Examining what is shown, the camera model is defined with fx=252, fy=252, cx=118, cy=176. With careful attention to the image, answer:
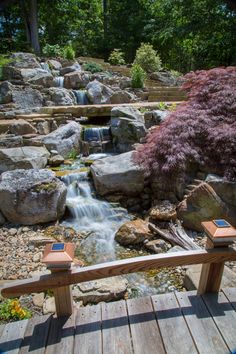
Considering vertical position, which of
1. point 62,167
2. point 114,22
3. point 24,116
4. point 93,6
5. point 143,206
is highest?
point 93,6

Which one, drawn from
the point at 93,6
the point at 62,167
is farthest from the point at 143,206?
the point at 93,6

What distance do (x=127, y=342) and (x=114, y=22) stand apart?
58.5 feet

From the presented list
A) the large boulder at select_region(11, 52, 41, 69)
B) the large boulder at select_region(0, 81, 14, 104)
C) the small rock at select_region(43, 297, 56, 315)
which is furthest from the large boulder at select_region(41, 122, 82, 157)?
the large boulder at select_region(11, 52, 41, 69)

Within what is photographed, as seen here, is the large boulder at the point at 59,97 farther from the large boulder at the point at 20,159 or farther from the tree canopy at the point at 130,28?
the tree canopy at the point at 130,28

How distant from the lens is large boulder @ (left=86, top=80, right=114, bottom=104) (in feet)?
28.6

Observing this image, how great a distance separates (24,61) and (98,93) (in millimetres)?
3601

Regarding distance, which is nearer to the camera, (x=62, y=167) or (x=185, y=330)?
(x=185, y=330)

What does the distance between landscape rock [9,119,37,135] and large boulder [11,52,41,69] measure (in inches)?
184

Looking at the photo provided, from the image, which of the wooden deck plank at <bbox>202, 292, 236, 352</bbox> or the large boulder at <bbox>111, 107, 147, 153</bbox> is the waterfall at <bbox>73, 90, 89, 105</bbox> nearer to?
the large boulder at <bbox>111, 107, 147, 153</bbox>

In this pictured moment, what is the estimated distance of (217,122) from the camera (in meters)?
5.02

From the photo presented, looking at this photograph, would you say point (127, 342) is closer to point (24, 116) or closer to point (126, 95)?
point (24, 116)

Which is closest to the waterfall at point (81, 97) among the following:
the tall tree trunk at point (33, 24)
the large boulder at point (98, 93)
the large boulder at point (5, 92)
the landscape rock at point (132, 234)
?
the large boulder at point (98, 93)

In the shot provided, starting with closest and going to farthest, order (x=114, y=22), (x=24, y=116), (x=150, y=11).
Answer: (x=24, y=116) → (x=150, y=11) → (x=114, y=22)

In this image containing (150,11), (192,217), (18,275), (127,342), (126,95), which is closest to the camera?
(127,342)
